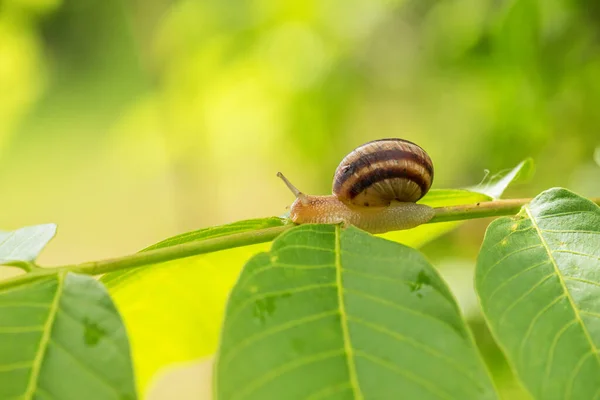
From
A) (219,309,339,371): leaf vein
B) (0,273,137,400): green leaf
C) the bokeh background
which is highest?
the bokeh background

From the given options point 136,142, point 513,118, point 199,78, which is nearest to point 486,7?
point 513,118

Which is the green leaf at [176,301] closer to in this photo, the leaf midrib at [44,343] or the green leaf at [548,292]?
the leaf midrib at [44,343]

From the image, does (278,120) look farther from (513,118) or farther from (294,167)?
(513,118)

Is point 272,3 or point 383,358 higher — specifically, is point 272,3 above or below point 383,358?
above

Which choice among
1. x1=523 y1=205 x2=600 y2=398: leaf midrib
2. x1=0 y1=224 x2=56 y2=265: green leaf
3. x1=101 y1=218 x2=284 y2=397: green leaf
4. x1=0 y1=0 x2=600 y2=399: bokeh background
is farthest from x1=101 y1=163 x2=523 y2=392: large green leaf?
x1=0 y1=0 x2=600 y2=399: bokeh background

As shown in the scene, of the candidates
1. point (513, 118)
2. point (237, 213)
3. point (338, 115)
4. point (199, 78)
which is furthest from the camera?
point (237, 213)

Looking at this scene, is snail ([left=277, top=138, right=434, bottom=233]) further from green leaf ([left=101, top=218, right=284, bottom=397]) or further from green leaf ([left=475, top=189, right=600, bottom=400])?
green leaf ([left=475, top=189, right=600, bottom=400])

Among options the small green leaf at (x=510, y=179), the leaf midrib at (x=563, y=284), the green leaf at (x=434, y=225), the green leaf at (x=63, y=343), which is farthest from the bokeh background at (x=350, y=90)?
the green leaf at (x=63, y=343)

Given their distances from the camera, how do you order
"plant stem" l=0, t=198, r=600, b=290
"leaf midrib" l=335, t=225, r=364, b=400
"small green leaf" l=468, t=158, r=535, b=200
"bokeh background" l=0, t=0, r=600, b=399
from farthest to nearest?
"bokeh background" l=0, t=0, r=600, b=399
"small green leaf" l=468, t=158, r=535, b=200
"plant stem" l=0, t=198, r=600, b=290
"leaf midrib" l=335, t=225, r=364, b=400
